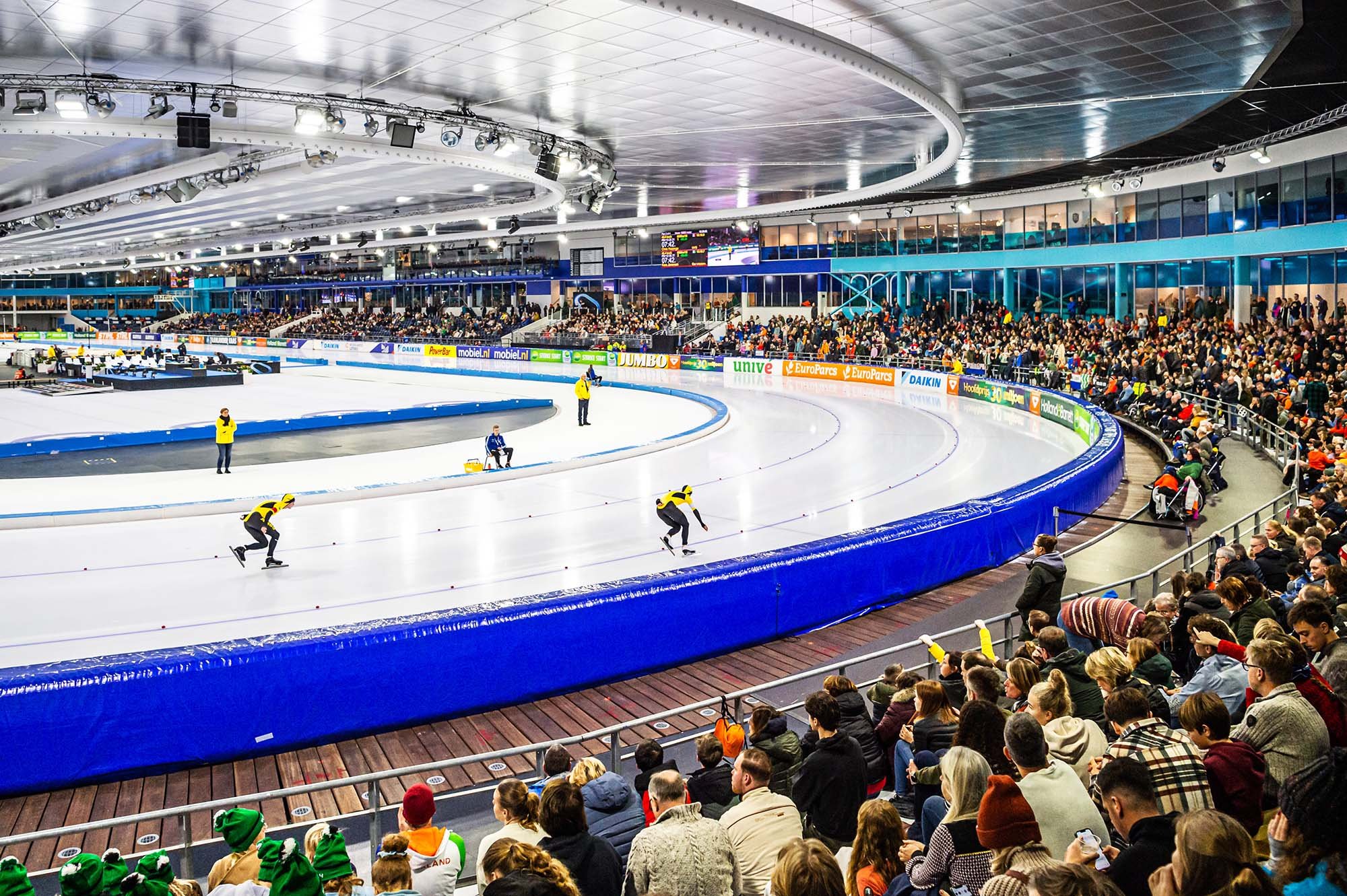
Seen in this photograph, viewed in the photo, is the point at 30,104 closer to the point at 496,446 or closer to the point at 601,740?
the point at 496,446

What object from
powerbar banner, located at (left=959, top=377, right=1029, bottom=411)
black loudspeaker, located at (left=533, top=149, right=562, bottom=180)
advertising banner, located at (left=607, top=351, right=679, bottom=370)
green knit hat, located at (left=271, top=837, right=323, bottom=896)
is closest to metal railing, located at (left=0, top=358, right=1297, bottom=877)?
green knit hat, located at (left=271, top=837, right=323, bottom=896)

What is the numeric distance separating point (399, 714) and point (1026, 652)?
4.59 metres

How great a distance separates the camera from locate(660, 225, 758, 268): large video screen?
4644cm

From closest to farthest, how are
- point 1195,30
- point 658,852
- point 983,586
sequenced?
point 658,852 → point 983,586 → point 1195,30

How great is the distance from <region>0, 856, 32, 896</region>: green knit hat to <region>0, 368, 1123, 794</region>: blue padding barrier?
3.80m

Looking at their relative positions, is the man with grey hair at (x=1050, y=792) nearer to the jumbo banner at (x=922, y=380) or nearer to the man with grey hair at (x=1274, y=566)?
the man with grey hair at (x=1274, y=566)

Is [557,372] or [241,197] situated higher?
[241,197]

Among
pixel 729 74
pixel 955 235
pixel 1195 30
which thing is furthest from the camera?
pixel 955 235

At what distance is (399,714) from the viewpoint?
296 inches

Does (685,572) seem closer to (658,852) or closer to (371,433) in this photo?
(658,852)

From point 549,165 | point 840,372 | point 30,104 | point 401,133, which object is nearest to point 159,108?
point 30,104

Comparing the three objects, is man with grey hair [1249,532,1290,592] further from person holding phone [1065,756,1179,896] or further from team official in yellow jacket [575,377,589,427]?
team official in yellow jacket [575,377,589,427]

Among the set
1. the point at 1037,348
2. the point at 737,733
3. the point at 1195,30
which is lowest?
the point at 737,733

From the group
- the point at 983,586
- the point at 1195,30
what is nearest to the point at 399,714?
the point at 983,586
